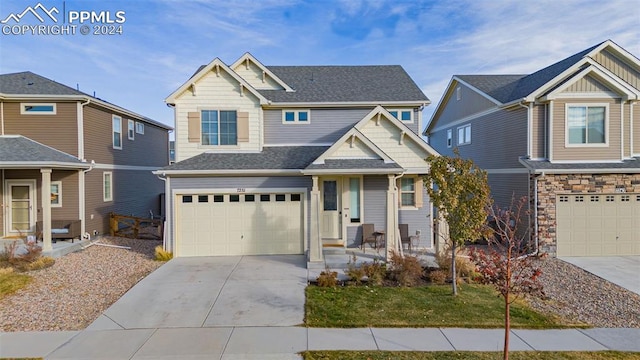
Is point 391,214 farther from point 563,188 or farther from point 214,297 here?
point 563,188

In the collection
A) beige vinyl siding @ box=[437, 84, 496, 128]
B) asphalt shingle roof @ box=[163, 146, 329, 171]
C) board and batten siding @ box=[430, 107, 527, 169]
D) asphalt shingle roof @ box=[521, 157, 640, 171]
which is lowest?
asphalt shingle roof @ box=[521, 157, 640, 171]

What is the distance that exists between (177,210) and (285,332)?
24.5 feet

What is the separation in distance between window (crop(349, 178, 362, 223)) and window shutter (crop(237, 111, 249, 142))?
4.54 metres

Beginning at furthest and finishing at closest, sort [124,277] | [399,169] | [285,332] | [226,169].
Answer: [226,169] → [399,169] → [124,277] → [285,332]

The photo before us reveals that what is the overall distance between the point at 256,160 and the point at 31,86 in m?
10.6

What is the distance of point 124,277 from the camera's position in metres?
10.3

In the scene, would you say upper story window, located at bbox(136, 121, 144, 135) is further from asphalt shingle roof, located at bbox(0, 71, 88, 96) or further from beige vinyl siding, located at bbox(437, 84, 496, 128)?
beige vinyl siding, located at bbox(437, 84, 496, 128)

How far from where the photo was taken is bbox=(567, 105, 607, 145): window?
13062mm

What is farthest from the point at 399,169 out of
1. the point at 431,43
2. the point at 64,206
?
the point at 64,206

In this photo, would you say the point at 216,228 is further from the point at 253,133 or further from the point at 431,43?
the point at 431,43

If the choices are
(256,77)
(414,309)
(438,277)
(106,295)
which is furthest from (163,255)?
(438,277)

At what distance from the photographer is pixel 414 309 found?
757cm

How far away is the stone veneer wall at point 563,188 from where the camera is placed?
497 inches

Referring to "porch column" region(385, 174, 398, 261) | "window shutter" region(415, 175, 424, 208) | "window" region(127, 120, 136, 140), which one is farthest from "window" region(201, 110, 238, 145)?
"window" region(127, 120, 136, 140)
